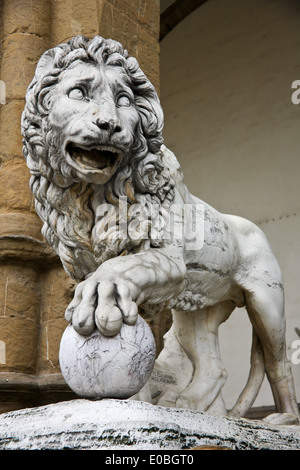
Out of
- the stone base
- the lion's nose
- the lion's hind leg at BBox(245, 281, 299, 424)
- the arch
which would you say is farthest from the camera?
the arch

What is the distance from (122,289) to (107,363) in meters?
0.26

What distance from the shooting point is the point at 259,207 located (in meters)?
6.41

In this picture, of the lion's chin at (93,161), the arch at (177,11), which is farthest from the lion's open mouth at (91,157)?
the arch at (177,11)

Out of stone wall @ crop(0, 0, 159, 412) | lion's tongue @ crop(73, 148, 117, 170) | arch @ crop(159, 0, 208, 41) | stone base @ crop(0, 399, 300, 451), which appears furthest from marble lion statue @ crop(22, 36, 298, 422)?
arch @ crop(159, 0, 208, 41)

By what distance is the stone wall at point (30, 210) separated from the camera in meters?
4.03

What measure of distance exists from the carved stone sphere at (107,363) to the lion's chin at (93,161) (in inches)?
23.0

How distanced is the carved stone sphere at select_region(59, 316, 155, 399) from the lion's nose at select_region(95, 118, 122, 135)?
26.2 inches

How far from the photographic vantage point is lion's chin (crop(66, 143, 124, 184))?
2.84 metres

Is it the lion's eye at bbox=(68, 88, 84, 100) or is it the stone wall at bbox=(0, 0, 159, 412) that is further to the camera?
the stone wall at bbox=(0, 0, 159, 412)

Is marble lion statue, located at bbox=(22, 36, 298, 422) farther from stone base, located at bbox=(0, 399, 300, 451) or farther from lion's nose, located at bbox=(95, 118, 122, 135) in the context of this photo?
stone base, located at bbox=(0, 399, 300, 451)

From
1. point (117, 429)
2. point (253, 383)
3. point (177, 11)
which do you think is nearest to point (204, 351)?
point (253, 383)

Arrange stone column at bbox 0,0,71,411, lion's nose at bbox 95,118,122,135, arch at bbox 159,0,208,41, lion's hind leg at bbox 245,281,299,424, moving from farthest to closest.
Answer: arch at bbox 159,0,208,41
stone column at bbox 0,0,71,411
lion's hind leg at bbox 245,281,299,424
lion's nose at bbox 95,118,122,135

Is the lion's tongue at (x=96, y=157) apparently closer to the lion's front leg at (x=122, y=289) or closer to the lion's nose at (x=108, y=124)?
the lion's nose at (x=108, y=124)

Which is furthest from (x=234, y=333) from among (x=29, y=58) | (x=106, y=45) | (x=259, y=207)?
(x=106, y=45)
